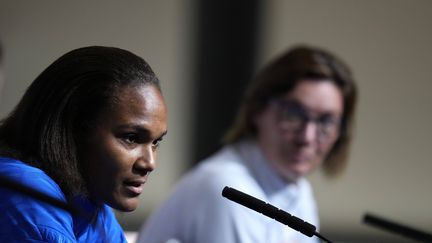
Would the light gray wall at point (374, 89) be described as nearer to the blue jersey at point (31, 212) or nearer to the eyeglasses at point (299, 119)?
the eyeglasses at point (299, 119)

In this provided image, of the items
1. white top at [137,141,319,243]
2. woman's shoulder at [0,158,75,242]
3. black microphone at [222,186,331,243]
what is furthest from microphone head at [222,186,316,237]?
white top at [137,141,319,243]

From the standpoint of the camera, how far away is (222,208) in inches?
83.7

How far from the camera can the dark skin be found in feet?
3.73

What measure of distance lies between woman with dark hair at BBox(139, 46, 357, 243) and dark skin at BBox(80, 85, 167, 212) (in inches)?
39.1

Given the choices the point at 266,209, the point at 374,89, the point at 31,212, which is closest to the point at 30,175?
the point at 31,212

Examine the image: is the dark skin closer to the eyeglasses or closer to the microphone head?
the microphone head

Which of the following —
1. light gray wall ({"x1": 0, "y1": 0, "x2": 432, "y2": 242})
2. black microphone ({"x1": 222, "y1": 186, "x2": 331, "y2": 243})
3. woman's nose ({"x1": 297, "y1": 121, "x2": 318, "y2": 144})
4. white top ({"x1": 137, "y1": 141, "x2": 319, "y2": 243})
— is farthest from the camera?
light gray wall ({"x1": 0, "y1": 0, "x2": 432, "y2": 242})

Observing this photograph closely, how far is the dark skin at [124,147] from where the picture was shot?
1.14 metres

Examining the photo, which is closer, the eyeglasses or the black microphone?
the black microphone

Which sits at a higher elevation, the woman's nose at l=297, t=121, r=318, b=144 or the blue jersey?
the blue jersey

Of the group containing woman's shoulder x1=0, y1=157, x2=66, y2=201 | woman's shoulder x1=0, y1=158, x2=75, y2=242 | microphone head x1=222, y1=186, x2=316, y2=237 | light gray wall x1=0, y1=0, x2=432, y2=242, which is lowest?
light gray wall x1=0, y1=0, x2=432, y2=242

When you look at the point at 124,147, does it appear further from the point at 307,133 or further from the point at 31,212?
the point at 307,133

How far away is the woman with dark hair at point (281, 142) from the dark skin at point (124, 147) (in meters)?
0.99

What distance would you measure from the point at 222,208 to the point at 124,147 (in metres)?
1.00
